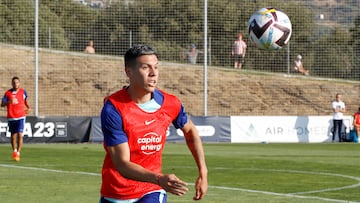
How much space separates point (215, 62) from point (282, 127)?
16.5ft

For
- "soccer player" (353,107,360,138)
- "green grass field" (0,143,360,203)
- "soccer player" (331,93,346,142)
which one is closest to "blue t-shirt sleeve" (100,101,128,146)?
"green grass field" (0,143,360,203)

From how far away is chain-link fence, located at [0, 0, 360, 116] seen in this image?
36906mm

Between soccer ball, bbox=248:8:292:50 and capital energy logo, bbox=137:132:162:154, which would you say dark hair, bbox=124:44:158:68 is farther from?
soccer ball, bbox=248:8:292:50

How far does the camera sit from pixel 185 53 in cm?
3903

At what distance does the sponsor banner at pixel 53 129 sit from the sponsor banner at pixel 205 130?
0.29m

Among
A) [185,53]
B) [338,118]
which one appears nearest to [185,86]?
[185,53]

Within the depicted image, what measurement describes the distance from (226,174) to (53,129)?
14505 millimetres

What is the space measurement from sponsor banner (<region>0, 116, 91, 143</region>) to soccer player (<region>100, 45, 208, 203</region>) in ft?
80.0

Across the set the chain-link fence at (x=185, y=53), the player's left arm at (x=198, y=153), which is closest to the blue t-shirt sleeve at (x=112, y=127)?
the player's left arm at (x=198, y=153)

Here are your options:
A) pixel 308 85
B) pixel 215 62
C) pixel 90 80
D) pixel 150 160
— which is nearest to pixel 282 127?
pixel 215 62

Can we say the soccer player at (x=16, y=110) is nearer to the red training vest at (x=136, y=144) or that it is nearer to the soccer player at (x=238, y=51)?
the soccer player at (x=238, y=51)

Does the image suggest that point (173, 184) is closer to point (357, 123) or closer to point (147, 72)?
point (147, 72)

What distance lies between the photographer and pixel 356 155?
25391 mm

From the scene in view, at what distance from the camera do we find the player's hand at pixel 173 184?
6281mm
